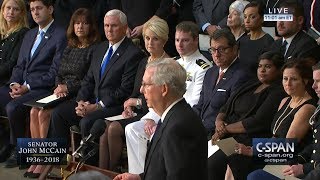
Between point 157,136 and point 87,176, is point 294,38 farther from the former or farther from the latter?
point 87,176

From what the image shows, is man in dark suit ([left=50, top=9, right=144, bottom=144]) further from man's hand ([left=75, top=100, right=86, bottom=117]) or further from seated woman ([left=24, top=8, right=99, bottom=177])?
seated woman ([left=24, top=8, right=99, bottom=177])

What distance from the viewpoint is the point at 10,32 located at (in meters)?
8.19

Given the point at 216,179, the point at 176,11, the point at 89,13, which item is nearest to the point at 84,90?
the point at 89,13

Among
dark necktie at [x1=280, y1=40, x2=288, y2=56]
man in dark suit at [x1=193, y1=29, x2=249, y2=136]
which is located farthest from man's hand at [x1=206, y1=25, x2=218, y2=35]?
man in dark suit at [x1=193, y1=29, x2=249, y2=136]

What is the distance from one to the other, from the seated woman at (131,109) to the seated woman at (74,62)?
788 millimetres

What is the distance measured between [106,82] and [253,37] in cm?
147

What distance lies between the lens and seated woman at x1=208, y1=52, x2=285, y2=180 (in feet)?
18.9

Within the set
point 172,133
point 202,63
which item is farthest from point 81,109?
point 172,133

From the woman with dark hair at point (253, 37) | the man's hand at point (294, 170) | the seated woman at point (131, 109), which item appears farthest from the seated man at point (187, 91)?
the man's hand at point (294, 170)

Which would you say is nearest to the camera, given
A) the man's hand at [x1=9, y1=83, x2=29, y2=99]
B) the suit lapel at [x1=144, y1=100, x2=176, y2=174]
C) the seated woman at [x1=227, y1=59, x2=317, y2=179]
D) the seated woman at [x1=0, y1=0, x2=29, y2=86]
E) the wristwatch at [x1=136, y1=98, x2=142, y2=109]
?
the suit lapel at [x1=144, y1=100, x2=176, y2=174]

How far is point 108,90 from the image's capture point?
7.00 m

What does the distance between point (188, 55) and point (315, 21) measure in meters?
1.22

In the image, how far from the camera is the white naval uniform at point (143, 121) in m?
6.15

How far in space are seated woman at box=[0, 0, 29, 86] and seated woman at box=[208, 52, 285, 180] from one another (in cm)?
302
